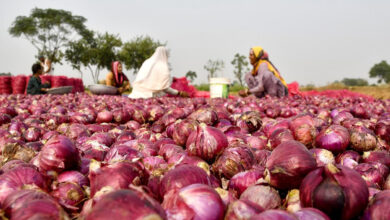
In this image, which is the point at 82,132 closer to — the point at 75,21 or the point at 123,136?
the point at 123,136

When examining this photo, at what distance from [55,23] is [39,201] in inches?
1964

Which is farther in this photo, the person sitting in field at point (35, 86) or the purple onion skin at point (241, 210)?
the person sitting in field at point (35, 86)

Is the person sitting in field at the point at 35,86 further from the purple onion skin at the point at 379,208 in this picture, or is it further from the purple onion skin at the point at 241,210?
the purple onion skin at the point at 379,208

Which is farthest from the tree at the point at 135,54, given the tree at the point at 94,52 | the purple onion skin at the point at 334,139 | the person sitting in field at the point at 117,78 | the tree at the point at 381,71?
the tree at the point at 381,71

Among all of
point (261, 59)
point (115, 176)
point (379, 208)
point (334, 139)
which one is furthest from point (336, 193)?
point (261, 59)

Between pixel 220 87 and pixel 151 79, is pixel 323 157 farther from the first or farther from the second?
pixel 151 79

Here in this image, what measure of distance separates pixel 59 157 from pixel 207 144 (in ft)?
2.61

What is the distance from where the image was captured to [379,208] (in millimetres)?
1016

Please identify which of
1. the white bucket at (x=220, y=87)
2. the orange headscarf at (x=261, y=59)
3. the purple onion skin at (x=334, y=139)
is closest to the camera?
the purple onion skin at (x=334, y=139)

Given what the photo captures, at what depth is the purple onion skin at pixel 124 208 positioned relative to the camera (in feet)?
2.57

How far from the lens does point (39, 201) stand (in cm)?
93

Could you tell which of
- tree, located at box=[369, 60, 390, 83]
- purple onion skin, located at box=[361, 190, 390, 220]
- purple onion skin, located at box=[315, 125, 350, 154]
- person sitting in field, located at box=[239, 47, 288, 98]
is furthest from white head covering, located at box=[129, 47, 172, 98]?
tree, located at box=[369, 60, 390, 83]

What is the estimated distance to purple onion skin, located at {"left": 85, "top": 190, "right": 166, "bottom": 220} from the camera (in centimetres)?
78

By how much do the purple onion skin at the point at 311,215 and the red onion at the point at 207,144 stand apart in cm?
79
